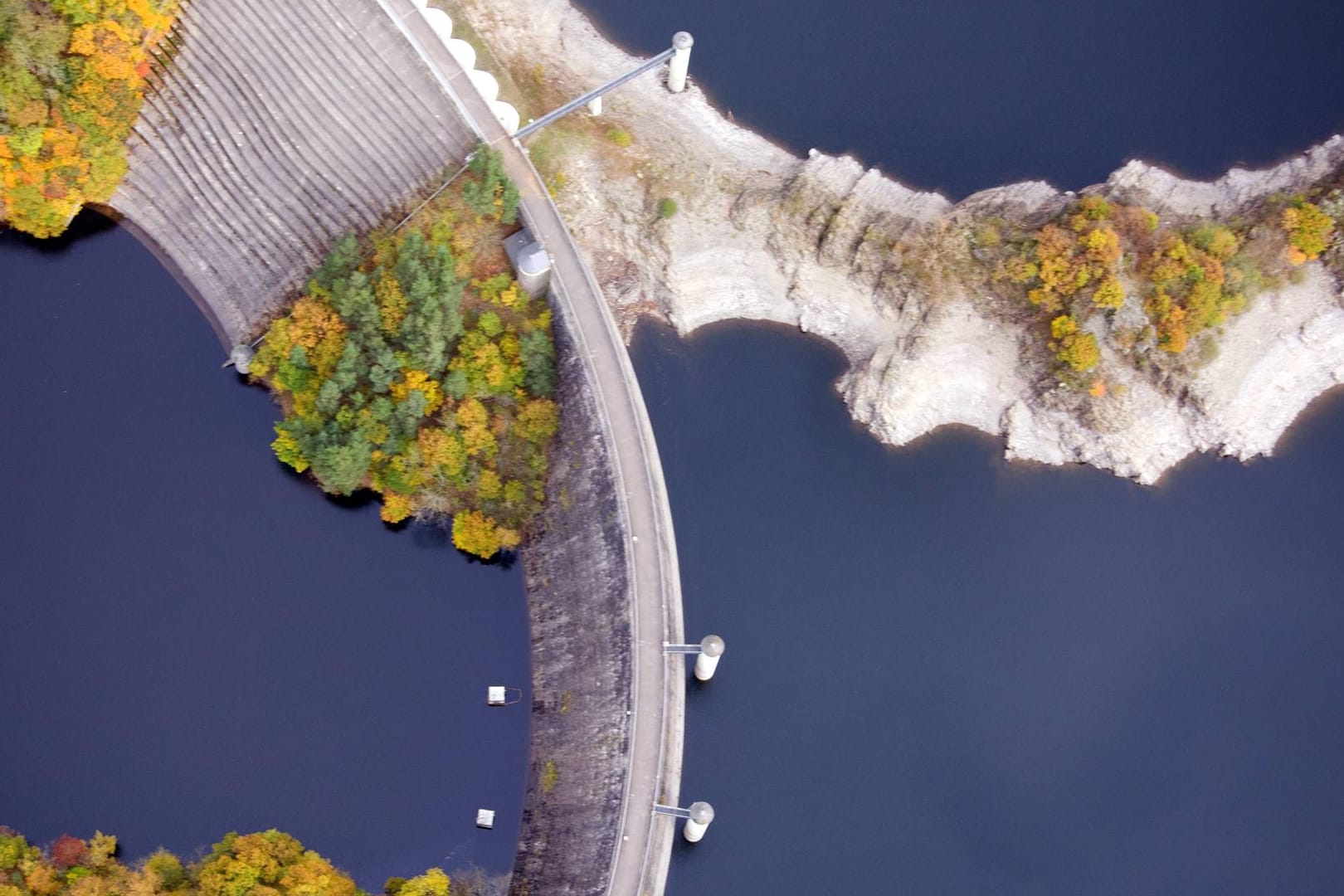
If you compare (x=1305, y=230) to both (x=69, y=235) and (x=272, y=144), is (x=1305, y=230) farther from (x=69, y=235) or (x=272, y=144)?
(x=69, y=235)

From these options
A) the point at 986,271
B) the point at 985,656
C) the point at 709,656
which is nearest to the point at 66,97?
the point at 709,656

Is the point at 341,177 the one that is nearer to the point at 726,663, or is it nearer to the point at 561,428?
the point at 561,428

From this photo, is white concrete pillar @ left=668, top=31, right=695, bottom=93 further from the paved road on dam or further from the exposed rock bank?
the exposed rock bank

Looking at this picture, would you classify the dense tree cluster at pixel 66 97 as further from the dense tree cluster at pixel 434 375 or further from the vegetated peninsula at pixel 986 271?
the vegetated peninsula at pixel 986 271

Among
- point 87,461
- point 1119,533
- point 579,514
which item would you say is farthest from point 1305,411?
point 87,461

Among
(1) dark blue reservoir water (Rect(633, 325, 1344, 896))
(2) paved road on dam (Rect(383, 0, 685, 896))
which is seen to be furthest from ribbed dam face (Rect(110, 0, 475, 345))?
(1) dark blue reservoir water (Rect(633, 325, 1344, 896))

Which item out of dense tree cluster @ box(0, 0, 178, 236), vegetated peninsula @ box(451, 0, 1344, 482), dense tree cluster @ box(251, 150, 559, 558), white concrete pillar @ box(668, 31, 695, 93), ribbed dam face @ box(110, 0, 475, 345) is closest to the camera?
dense tree cluster @ box(251, 150, 559, 558)
